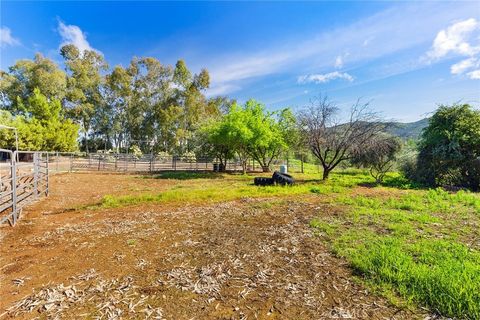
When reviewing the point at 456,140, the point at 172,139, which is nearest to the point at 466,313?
the point at 456,140

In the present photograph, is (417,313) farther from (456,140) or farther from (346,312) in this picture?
(456,140)

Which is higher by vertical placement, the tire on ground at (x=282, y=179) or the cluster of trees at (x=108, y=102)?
the cluster of trees at (x=108, y=102)

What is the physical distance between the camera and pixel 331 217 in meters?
6.30

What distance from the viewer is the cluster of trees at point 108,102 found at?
32.5 m

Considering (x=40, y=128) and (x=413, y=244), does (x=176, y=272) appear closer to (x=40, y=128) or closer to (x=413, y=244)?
(x=413, y=244)

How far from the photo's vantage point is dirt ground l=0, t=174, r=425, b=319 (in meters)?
2.74

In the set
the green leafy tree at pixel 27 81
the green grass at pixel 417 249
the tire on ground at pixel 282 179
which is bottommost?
the green grass at pixel 417 249

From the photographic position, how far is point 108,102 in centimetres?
4053

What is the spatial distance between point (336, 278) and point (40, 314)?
12.2ft

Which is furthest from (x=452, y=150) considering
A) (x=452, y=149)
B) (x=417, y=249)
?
(x=417, y=249)

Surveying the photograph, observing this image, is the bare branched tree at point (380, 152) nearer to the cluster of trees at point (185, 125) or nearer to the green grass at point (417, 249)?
the cluster of trees at point (185, 125)

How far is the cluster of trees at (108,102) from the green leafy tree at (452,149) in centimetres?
2548

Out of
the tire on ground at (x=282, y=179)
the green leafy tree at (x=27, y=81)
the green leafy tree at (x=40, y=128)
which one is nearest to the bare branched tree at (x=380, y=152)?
the tire on ground at (x=282, y=179)

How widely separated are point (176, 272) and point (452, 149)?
48.4 feet
